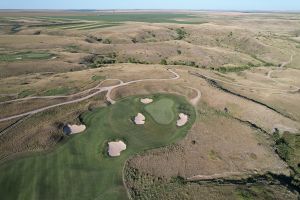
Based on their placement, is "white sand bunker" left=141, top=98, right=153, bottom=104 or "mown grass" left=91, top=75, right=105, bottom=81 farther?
"mown grass" left=91, top=75, right=105, bottom=81

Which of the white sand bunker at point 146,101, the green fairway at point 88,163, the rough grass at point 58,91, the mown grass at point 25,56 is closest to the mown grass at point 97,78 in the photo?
the rough grass at point 58,91

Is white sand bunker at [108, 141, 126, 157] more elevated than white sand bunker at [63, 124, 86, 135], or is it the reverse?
white sand bunker at [63, 124, 86, 135]

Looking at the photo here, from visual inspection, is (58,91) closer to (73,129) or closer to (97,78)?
(97,78)

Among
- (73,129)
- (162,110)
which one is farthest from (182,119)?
(73,129)

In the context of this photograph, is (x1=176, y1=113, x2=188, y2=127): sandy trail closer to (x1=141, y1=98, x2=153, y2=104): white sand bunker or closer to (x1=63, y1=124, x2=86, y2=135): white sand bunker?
(x1=141, y1=98, x2=153, y2=104): white sand bunker

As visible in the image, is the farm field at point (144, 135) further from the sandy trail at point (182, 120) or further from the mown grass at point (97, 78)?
Answer: the sandy trail at point (182, 120)

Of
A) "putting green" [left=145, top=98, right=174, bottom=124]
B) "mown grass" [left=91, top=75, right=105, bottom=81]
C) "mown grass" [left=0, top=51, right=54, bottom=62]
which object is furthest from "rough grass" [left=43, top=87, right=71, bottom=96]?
"mown grass" [left=0, top=51, right=54, bottom=62]
